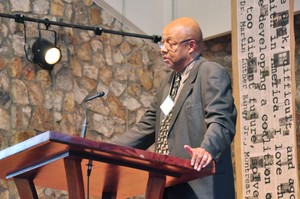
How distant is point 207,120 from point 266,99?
7.60ft

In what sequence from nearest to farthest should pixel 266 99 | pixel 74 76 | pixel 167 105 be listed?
1. pixel 167 105
2. pixel 266 99
3. pixel 74 76

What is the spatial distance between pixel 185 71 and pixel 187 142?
1.15 feet

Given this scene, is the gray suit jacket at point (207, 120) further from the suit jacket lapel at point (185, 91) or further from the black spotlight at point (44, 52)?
the black spotlight at point (44, 52)

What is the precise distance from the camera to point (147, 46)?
5.84 metres

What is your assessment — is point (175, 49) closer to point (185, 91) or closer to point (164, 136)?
point (185, 91)

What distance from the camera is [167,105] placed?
2770mm

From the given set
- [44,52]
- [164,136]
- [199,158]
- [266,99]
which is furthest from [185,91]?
[44,52]

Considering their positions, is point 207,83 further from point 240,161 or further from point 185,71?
point 240,161

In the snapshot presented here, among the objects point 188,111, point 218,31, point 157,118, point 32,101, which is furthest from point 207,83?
point 218,31

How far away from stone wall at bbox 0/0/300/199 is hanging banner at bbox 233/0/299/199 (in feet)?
1.29

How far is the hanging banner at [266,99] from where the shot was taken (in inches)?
181

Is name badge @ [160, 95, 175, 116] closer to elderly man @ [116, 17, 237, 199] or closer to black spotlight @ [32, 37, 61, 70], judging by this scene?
elderly man @ [116, 17, 237, 199]

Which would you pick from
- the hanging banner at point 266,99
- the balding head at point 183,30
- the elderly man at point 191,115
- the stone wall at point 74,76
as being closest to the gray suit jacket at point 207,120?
the elderly man at point 191,115

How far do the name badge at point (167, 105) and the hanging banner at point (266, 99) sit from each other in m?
1.98
